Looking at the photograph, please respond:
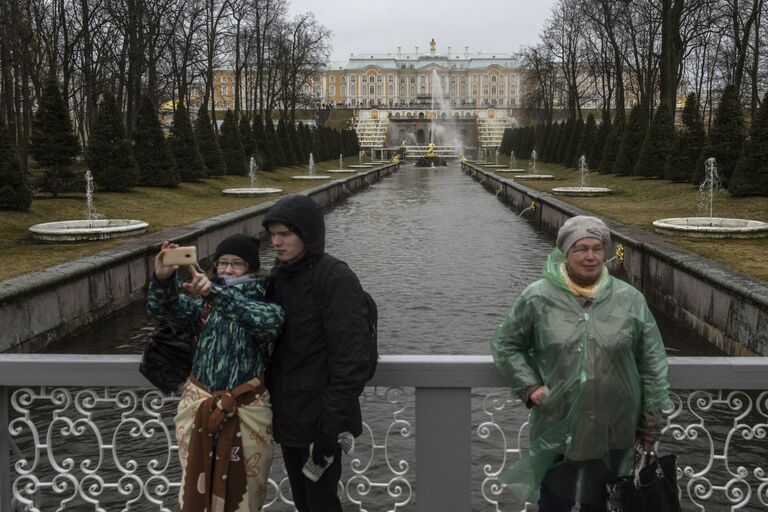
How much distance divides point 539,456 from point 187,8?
34683mm

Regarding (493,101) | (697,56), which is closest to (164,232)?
(697,56)

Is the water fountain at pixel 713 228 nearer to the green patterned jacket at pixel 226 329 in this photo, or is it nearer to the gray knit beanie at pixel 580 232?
the gray knit beanie at pixel 580 232

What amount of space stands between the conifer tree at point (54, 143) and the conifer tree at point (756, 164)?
14418mm

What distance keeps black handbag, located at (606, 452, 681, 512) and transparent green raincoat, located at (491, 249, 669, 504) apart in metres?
0.13

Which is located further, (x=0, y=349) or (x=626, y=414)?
(x=0, y=349)

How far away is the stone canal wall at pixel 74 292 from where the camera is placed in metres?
7.80

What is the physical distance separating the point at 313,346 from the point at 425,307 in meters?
7.91

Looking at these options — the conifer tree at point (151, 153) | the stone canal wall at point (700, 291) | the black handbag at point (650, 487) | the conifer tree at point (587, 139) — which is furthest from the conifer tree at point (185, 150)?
the black handbag at point (650, 487)

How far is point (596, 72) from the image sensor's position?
5019 centimetres

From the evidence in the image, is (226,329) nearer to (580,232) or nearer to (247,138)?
Answer: (580,232)

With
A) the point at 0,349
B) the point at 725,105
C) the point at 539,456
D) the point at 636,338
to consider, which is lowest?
the point at 0,349

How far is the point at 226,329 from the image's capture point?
291cm

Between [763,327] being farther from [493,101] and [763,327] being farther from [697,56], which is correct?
[493,101]

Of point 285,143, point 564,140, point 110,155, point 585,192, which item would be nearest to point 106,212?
point 110,155
